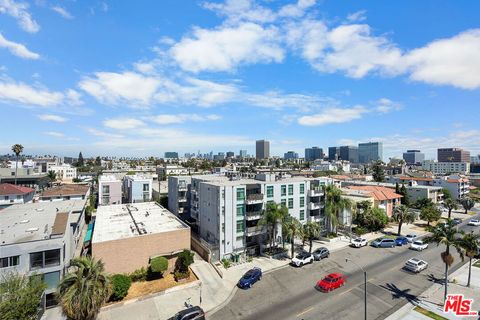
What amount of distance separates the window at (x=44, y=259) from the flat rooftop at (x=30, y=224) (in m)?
1.67

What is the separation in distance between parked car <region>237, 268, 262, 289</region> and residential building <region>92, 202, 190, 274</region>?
1138 cm

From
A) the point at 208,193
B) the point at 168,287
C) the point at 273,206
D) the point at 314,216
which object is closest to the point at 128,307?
the point at 168,287

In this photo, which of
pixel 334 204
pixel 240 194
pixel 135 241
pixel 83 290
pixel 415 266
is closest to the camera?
pixel 83 290

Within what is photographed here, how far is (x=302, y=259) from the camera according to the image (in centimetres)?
4075

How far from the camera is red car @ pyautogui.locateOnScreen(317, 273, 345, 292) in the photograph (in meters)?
33.0

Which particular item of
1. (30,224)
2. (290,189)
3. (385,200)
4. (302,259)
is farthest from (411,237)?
(30,224)

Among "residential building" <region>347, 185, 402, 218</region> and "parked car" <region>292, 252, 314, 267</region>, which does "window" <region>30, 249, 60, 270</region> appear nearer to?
"parked car" <region>292, 252, 314, 267</region>

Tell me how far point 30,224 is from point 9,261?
962 centimetres

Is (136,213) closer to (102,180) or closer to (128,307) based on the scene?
(128,307)

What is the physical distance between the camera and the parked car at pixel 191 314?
1025 inches

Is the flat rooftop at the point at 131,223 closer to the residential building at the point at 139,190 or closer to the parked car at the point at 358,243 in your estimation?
the residential building at the point at 139,190

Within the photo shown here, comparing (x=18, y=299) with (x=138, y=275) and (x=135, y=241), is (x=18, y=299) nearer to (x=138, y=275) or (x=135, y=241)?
(x=138, y=275)

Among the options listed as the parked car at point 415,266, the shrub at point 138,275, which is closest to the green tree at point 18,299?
the shrub at point 138,275

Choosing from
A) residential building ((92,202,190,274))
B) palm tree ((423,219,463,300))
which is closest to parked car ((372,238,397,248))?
palm tree ((423,219,463,300))
